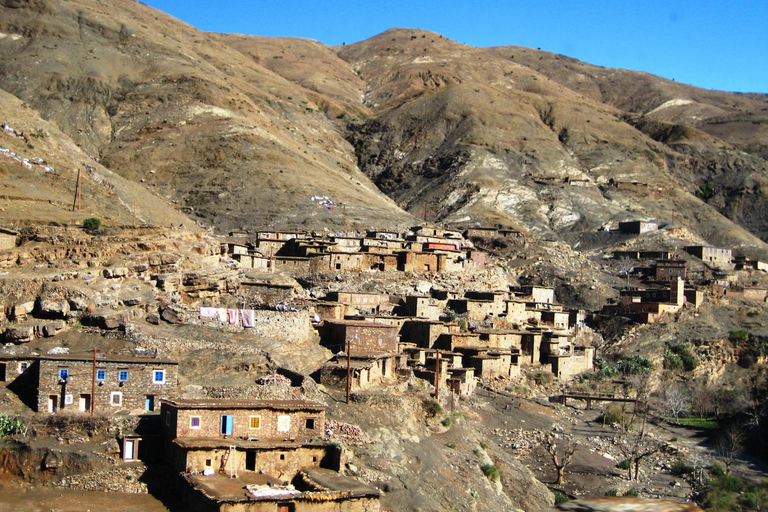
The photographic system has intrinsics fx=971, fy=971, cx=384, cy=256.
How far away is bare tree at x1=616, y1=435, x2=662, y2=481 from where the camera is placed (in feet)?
119

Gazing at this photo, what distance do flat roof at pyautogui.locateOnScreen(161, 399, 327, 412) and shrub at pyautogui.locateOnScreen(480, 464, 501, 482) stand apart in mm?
5945

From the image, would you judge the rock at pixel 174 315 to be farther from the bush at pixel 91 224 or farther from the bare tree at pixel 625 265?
the bare tree at pixel 625 265

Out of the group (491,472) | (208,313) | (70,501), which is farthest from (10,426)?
(491,472)

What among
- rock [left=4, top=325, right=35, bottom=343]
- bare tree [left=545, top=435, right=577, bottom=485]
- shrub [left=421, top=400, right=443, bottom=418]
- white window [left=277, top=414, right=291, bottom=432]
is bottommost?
bare tree [left=545, top=435, right=577, bottom=485]

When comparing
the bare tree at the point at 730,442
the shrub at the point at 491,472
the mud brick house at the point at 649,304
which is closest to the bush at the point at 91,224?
the shrub at the point at 491,472

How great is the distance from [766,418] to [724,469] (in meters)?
8.78

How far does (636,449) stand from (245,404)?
1921 centimetres

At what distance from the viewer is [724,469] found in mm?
38562

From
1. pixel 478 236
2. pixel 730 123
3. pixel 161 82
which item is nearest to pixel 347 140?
pixel 161 82

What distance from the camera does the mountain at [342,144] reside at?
8131 cm

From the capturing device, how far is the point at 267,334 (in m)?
32.2

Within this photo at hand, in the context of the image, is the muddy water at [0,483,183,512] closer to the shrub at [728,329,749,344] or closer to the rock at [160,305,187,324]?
the rock at [160,305,187,324]

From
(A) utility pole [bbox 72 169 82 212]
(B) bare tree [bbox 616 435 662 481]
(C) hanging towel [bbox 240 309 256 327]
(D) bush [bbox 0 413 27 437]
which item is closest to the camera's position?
(D) bush [bbox 0 413 27 437]

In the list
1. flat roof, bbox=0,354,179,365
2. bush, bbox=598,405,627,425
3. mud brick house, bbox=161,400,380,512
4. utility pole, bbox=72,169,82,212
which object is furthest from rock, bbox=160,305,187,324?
bush, bbox=598,405,627,425
